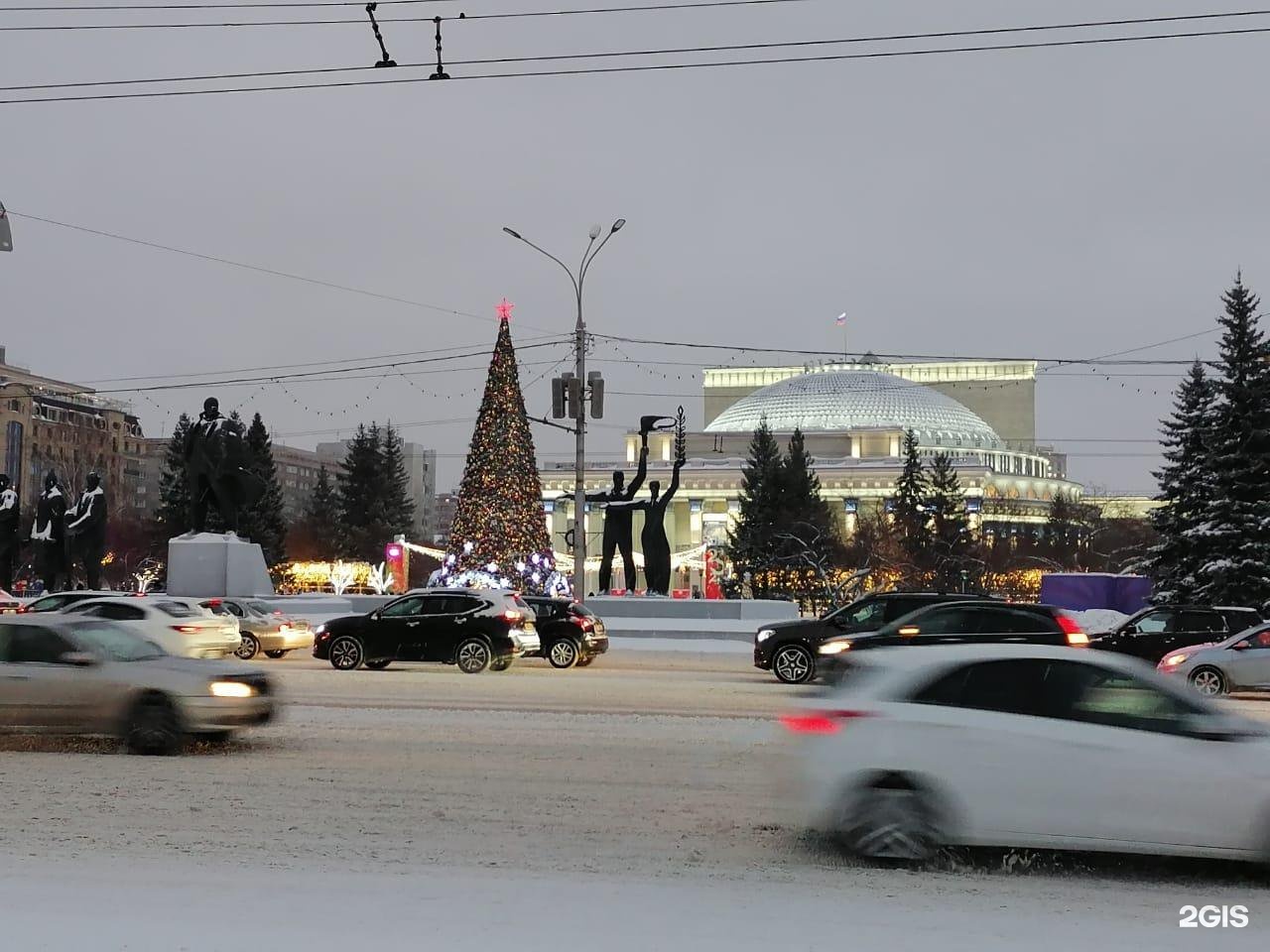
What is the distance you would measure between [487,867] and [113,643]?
667cm

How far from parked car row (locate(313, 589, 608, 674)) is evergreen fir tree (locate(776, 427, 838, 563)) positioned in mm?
55924

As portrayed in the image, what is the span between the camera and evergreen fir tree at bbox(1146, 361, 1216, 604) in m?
44.1

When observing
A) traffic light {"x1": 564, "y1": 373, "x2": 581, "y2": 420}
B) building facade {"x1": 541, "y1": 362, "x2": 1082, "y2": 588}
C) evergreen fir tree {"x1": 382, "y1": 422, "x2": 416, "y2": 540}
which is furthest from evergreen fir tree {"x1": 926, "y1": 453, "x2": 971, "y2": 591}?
traffic light {"x1": 564, "y1": 373, "x2": 581, "y2": 420}

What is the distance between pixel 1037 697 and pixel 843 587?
5983 cm

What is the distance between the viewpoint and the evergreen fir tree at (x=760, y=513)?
83.9 meters

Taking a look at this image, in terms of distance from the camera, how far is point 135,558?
306 feet

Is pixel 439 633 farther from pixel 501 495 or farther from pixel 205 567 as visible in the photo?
pixel 501 495

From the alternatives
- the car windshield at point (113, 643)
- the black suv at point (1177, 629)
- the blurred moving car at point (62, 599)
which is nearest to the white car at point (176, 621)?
the blurred moving car at point (62, 599)

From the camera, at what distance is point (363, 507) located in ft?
342

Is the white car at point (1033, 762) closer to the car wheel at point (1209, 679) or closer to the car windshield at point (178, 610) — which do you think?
the car wheel at point (1209, 679)

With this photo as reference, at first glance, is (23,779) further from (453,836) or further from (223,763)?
(453,836)

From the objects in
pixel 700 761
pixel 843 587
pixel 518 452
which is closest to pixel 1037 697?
pixel 700 761

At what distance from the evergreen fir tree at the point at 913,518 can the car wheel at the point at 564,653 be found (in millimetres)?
55915

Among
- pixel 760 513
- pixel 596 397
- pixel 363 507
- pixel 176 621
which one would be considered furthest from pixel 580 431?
pixel 363 507
